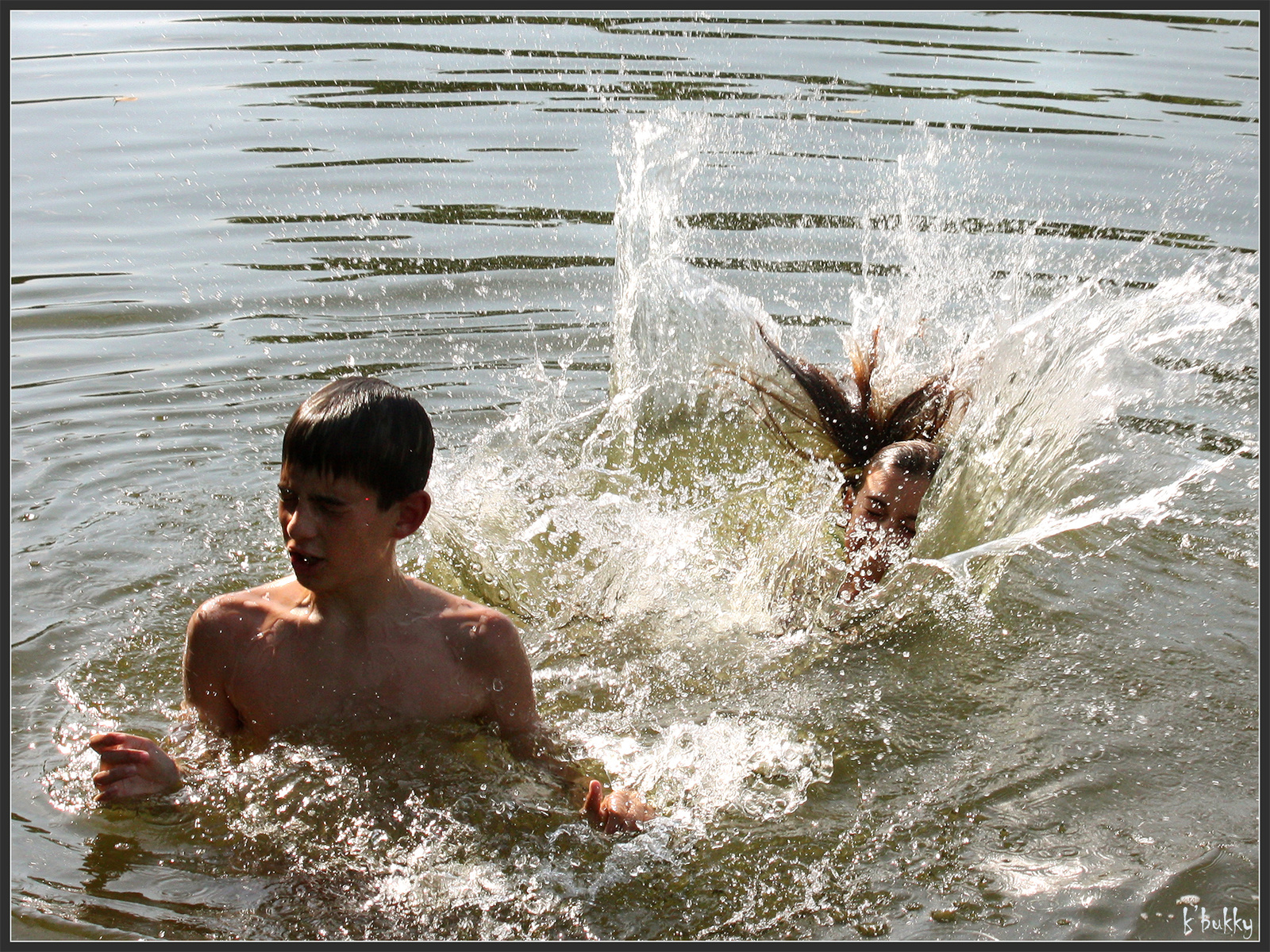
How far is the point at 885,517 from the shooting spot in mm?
5070

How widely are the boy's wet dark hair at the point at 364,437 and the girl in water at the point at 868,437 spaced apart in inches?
81.5

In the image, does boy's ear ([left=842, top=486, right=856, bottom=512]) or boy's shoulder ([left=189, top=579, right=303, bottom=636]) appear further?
boy's ear ([left=842, top=486, right=856, bottom=512])

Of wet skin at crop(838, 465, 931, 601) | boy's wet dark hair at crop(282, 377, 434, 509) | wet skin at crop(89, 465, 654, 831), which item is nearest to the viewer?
boy's wet dark hair at crop(282, 377, 434, 509)

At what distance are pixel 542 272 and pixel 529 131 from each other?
2749mm

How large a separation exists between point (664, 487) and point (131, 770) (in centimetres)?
296

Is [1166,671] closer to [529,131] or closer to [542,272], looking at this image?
[542,272]

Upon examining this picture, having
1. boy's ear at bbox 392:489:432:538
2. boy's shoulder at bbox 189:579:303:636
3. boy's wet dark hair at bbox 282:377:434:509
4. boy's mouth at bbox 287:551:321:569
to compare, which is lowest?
boy's shoulder at bbox 189:579:303:636

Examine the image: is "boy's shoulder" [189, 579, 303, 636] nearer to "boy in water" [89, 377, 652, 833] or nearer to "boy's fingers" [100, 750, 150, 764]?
"boy in water" [89, 377, 652, 833]

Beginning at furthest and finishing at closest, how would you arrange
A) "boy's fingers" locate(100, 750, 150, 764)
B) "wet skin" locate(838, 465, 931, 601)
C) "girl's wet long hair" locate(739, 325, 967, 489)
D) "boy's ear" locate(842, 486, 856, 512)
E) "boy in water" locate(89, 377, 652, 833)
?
"girl's wet long hair" locate(739, 325, 967, 489) → "boy's ear" locate(842, 486, 856, 512) → "wet skin" locate(838, 465, 931, 601) → "boy in water" locate(89, 377, 652, 833) → "boy's fingers" locate(100, 750, 150, 764)

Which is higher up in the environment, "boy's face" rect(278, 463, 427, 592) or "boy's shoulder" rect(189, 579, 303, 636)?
"boy's face" rect(278, 463, 427, 592)

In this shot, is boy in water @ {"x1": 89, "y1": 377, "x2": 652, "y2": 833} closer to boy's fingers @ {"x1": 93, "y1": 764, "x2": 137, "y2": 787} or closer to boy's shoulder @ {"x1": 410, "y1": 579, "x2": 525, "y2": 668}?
boy's shoulder @ {"x1": 410, "y1": 579, "x2": 525, "y2": 668}

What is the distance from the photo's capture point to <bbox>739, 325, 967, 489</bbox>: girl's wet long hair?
559cm

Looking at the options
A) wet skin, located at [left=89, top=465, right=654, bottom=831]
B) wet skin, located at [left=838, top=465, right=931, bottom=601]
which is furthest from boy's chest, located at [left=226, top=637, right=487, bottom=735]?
wet skin, located at [left=838, top=465, right=931, bottom=601]

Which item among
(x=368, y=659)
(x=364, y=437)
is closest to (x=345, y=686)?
(x=368, y=659)
